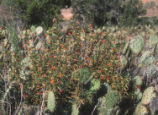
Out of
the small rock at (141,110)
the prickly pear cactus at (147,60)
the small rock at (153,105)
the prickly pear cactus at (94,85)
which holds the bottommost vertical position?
the small rock at (153,105)

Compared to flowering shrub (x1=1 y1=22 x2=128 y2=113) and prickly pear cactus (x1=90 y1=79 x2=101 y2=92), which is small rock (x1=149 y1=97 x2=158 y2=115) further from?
prickly pear cactus (x1=90 y1=79 x2=101 y2=92)

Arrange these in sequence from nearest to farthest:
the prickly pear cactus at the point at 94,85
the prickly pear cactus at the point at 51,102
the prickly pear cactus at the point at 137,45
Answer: the prickly pear cactus at the point at 51,102
the prickly pear cactus at the point at 94,85
the prickly pear cactus at the point at 137,45

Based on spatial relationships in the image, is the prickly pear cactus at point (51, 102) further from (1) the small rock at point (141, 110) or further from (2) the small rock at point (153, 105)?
(2) the small rock at point (153, 105)

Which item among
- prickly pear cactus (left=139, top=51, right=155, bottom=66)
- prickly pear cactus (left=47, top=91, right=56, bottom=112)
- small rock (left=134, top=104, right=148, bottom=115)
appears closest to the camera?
prickly pear cactus (left=47, top=91, right=56, bottom=112)

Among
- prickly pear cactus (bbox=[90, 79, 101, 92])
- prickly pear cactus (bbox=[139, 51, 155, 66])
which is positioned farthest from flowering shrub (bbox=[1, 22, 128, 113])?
prickly pear cactus (bbox=[139, 51, 155, 66])

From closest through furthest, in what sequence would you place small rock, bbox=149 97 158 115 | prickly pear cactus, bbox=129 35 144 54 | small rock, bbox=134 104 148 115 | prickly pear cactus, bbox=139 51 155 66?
small rock, bbox=134 104 148 115 < small rock, bbox=149 97 158 115 < prickly pear cactus, bbox=139 51 155 66 < prickly pear cactus, bbox=129 35 144 54

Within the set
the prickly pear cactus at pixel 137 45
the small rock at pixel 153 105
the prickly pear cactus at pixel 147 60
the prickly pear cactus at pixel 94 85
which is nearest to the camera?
the prickly pear cactus at pixel 94 85

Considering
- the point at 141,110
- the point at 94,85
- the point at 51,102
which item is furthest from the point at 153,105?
the point at 51,102

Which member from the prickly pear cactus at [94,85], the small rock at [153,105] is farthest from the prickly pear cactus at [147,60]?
the prickly pear cactus at [94,85]

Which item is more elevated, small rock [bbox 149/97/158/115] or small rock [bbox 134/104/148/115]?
small rock [bbox 134/104/148/115]

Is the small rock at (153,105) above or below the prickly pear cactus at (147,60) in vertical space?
below

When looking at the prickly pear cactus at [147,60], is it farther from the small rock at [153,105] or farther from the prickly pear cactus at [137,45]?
the small rock at [153,105]

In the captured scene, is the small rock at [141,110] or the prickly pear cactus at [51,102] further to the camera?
the small rock at [141,110]

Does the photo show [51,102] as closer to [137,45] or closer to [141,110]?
[141,110]
